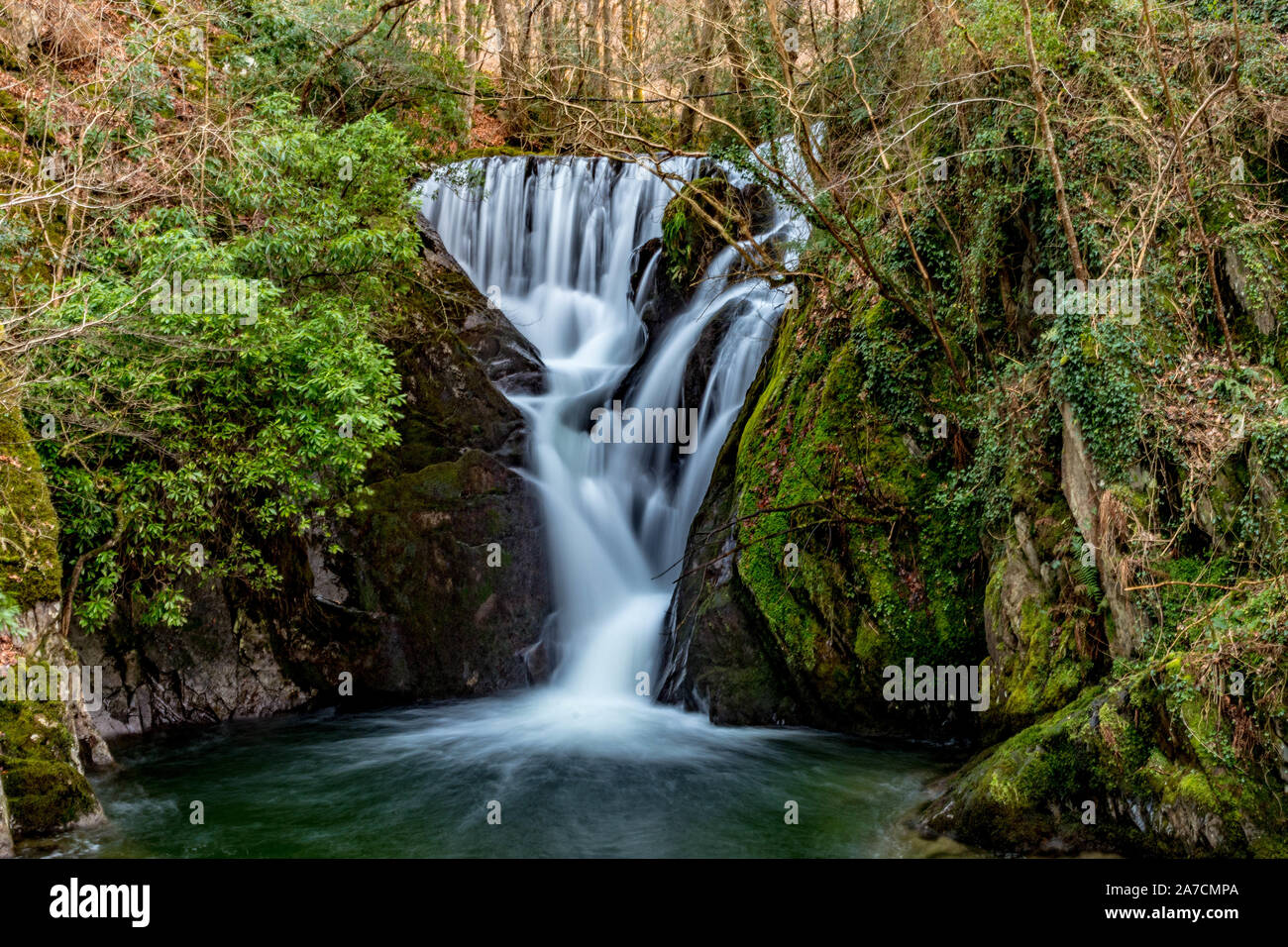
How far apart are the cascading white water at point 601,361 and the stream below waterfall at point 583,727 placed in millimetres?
34

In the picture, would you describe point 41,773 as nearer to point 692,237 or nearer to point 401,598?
point 401,598

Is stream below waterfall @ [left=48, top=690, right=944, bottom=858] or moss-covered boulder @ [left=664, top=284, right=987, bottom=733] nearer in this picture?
stream below waterfall @ [left=48, top=690, right=944, bottom=858]

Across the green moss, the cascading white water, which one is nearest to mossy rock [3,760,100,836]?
the green moss

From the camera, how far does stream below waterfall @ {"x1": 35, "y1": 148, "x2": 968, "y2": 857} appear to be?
721cm

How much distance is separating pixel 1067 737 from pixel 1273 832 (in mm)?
1390

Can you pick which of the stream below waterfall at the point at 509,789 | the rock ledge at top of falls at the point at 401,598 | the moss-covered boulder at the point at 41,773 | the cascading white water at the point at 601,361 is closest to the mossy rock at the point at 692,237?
the cascading white water at the point at 601,361

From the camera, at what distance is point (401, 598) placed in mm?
11312

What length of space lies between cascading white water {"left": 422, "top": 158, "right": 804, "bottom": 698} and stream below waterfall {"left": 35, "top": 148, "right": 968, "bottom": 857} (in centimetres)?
3

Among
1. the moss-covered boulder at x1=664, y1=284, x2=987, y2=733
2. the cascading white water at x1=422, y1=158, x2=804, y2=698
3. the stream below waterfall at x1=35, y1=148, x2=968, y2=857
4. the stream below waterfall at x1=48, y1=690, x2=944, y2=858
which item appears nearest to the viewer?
the stream below waterfall at x1=48, y1=690, x2=944, y2=858

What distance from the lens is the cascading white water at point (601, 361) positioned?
12.0 meters

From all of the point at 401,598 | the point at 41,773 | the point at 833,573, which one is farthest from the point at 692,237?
the point at 41,773

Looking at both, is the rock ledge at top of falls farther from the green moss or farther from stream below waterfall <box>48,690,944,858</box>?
the green moss

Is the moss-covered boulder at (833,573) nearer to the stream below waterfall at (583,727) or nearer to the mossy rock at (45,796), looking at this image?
the stream below waterfall at (583,727)

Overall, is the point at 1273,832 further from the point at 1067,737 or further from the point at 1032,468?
the point at 1032,468
